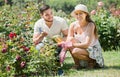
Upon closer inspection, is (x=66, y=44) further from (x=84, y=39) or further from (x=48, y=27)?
(x=48, y=27)

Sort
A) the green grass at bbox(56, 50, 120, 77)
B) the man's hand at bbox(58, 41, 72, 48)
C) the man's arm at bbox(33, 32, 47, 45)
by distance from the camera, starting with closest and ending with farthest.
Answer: the green grass at bbox(56, 50, 120, 77) < the man's hand at bbox(58, 41, 72, 48) < the man's arm at bbox(33, 32, 47, 45)

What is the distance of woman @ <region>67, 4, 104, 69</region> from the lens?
22.2 ft

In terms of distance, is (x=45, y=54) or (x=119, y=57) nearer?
(x=45, y=54)

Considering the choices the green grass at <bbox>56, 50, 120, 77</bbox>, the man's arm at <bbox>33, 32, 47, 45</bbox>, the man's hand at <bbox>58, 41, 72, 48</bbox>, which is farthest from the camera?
the man's arm at <bbox>33, 32, 47, 45</bbox>

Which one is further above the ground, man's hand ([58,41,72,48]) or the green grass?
man's hand ([58,41,72,48])

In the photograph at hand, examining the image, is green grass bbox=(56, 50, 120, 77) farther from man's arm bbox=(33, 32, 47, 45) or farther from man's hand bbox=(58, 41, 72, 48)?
man's arm bbox=(33, 32, 47, 45)

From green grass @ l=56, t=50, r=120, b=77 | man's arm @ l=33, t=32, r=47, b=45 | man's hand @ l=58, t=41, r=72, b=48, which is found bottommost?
green grass @ l=56, t=50, r=120, b=77

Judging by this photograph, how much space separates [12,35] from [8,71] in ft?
2.18

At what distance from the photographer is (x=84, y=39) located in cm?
686

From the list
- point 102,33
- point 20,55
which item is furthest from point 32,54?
point 102,33

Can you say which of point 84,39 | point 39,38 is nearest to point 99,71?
point 84,39

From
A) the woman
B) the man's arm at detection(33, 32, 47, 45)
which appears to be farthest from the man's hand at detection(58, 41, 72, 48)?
the man's arm at detection(33, 32, 47, 45)

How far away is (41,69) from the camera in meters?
6.38

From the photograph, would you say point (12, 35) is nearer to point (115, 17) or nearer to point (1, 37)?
point (1, 37)
